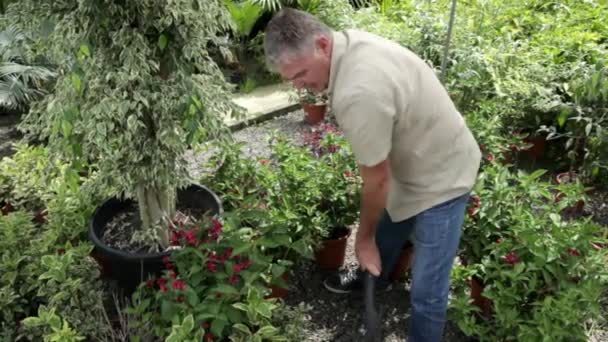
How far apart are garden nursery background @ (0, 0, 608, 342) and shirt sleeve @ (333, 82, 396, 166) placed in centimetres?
81

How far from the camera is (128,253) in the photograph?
110 inches

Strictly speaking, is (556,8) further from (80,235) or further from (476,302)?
(80,235)

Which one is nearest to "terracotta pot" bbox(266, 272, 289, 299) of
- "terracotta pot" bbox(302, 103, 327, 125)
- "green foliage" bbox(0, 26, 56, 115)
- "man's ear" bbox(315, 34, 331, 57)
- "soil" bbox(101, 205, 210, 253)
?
"soil" bbox(101, 205, 210, 253)

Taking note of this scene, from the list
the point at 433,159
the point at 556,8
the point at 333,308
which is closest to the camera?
the point at 433,159

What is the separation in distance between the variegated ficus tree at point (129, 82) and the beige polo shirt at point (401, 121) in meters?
0.80

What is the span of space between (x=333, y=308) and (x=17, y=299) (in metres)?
1.65

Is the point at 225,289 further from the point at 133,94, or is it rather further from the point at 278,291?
the point at 133,94

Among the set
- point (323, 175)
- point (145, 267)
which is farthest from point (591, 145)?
point (145, 267)

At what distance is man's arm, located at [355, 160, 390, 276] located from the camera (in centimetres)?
203

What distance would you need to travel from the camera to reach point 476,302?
2.91 metres

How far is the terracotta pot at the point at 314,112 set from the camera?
17.0ft

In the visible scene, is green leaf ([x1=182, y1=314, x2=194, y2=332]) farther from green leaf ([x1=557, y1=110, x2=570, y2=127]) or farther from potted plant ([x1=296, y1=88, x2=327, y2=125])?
potted plant ([x1=296, y1=88, x2=327, y2=125])

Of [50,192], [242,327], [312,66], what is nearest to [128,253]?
[242,327]

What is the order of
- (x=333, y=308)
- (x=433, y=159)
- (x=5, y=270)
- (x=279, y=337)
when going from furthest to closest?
(x=333, y=308) < (x=5, y=270) < (x=279, y=337) < (x=433, y=159)
